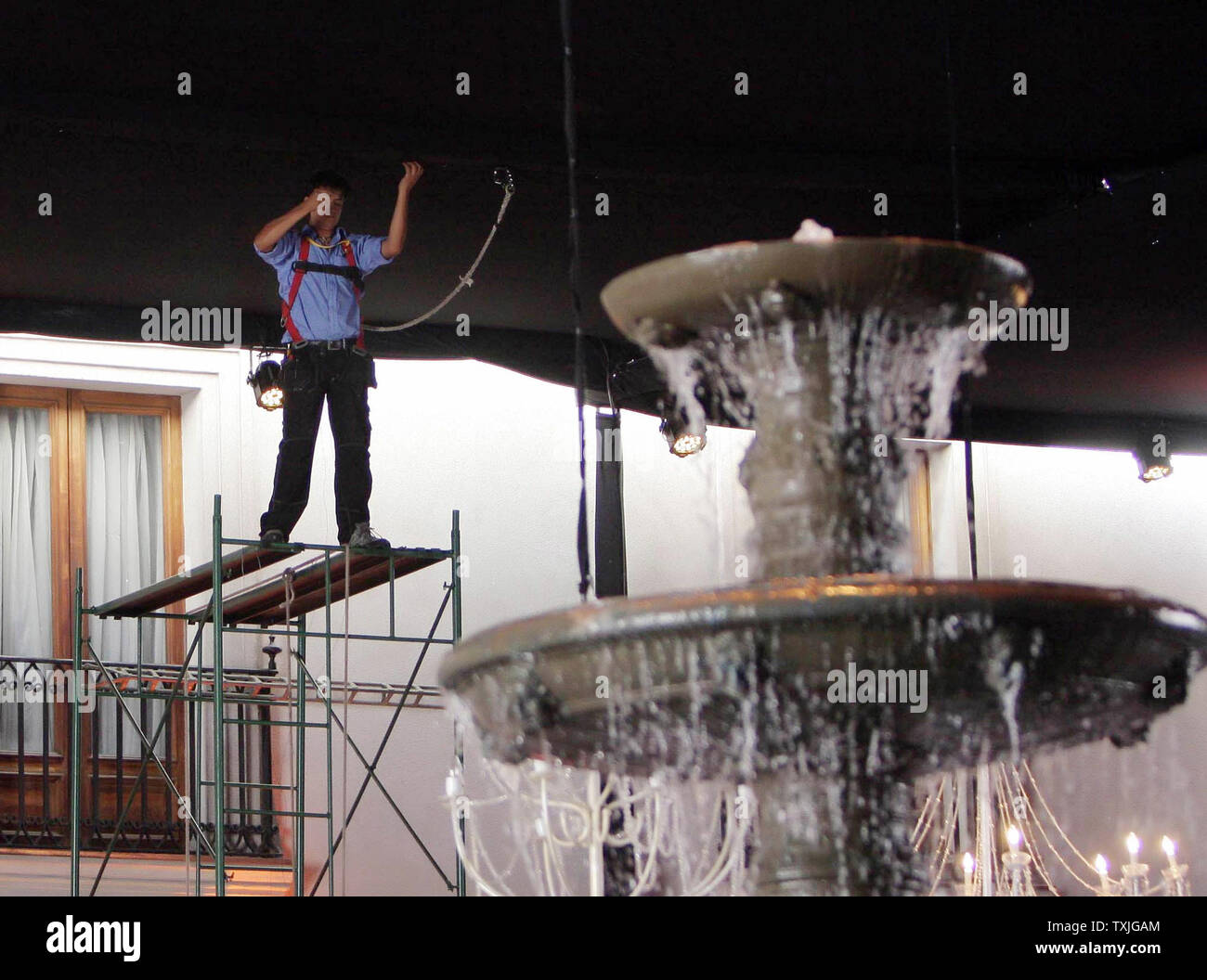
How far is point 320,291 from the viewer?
789 cm

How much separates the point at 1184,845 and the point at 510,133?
7.68 metres

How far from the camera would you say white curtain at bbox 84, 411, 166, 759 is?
11133mm

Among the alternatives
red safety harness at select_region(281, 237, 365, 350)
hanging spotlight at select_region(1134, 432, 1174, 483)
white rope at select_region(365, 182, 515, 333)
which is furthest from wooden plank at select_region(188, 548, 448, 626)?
hanging spotlight at select_region(1134, 432, 1174, 483)

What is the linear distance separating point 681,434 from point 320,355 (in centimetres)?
347

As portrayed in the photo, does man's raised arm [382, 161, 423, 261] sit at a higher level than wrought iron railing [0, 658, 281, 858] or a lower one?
higher

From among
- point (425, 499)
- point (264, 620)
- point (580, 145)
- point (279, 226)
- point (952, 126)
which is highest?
point (580, 145)

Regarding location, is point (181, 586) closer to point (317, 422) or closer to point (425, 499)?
point (317, 422)

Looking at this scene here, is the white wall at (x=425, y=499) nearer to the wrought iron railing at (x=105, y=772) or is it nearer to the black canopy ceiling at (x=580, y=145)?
the wrought iron railing at (x=105, y=772)

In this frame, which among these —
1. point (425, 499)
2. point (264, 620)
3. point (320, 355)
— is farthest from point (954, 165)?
point (425, 499)

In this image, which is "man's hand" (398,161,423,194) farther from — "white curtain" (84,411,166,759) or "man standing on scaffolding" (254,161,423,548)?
Result: "white curtain" (84,411,166,759)

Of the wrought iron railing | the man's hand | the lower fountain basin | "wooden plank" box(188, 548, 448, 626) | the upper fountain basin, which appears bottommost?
the wrought iron railing

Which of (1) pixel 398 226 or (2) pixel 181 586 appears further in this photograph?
(2) pixel 181 586

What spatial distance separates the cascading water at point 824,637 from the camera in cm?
368

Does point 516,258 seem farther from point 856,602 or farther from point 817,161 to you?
point 856,602
